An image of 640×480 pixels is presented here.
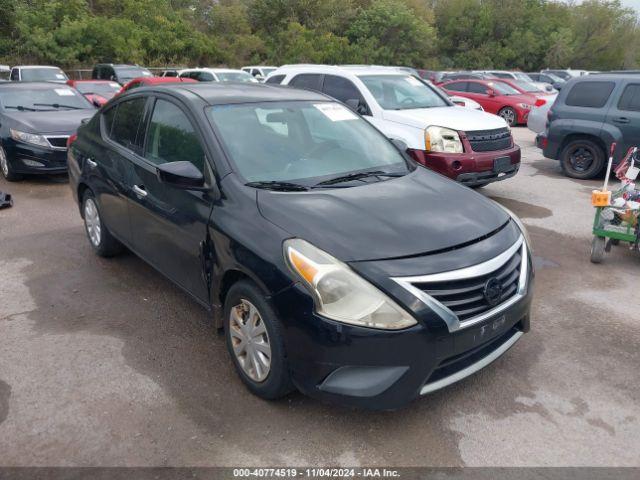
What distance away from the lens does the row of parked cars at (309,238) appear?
2.80m

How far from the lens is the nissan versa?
9.18ft

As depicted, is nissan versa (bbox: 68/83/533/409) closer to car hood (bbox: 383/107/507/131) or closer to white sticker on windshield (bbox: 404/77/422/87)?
car hood (bbox: 383/107/507/131)

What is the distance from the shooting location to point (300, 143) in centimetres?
401

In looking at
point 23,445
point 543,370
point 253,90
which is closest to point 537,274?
point 543,370

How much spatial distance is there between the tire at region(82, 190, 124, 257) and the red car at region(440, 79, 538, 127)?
14433 mm

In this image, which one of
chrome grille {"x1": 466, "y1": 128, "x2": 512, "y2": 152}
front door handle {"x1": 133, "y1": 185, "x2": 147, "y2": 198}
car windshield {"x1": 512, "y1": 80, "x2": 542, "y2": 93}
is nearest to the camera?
front door handle {"x1": 133, "y1": 185, "x2": 147, "y2": 198}

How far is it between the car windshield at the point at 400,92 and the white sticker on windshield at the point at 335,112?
138 inches

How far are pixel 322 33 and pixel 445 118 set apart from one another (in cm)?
3982

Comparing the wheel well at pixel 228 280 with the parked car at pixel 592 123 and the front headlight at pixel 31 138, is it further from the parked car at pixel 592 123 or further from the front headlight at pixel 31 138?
the parked car at pixel 592 123

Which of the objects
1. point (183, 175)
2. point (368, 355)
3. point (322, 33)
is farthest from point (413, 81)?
point (322, 33)

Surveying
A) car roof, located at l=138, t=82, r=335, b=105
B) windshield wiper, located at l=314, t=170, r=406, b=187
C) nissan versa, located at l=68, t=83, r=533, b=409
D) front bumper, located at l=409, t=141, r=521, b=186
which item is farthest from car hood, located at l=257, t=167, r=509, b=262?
front bumper, located at l=409, t=141, r=521, b=186

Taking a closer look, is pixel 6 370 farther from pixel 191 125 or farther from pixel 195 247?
pixel 191 125

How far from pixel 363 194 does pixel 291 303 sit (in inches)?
38.9

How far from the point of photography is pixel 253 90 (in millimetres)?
4434
